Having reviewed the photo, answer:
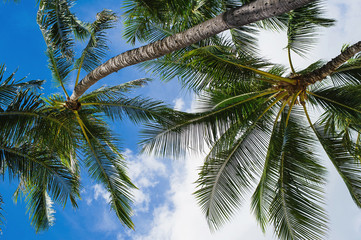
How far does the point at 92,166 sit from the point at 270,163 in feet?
14.4

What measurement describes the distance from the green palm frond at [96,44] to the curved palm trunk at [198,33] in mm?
1482

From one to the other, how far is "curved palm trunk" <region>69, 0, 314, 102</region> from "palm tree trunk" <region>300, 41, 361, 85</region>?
2.13 metres

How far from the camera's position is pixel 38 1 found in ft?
22.5

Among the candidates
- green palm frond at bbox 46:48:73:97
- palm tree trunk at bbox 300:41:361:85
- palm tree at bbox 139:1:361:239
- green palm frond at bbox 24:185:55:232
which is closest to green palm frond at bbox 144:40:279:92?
palm tree at bbox 139:1:361:239

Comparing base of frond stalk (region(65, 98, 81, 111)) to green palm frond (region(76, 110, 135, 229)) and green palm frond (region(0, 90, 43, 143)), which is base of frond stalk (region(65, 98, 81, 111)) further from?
green palm frond (region(0, 90, 43, 143))

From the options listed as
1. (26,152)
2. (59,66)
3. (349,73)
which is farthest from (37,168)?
(349,73)

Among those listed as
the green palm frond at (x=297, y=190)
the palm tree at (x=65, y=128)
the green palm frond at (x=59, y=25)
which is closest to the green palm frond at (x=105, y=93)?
the palm tree at (x=65, y=128)

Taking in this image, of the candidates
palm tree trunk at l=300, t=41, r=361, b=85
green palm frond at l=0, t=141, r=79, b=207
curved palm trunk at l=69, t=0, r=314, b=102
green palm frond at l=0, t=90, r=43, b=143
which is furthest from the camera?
green palm frond at l=0, t=141, r=79, b=207

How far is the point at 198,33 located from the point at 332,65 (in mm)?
2926

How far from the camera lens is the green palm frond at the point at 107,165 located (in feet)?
27.1

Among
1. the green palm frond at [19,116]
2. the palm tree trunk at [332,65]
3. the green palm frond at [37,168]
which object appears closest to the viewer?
the palm tree trunk at [332,65]

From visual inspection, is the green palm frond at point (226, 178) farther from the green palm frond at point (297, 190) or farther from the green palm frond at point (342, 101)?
the green palm frond at point (342, 101)

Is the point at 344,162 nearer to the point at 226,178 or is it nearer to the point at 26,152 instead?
the point at 226,178

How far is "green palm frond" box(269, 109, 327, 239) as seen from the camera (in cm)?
735
